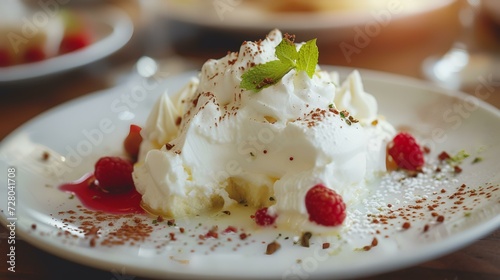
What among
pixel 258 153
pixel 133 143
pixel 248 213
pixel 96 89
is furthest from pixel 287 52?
pixel 96 89

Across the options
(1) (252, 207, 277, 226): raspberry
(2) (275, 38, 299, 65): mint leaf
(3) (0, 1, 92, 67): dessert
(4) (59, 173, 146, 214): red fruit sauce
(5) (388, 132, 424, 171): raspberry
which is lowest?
(4) (59, 173, 146, 214): red fruit sauce

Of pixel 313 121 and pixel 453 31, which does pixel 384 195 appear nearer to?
pixel 313 121

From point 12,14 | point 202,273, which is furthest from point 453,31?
point 202,273

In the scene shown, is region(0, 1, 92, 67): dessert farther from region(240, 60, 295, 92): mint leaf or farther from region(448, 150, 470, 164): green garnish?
region(448, 150, 470, 164): green garnish

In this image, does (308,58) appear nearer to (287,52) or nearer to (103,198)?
(287,52)

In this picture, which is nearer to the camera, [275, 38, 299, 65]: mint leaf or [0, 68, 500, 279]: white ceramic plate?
[0, 68, 500, 279]: white ceramic plate

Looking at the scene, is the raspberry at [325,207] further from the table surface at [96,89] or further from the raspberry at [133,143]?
the raspberry at [133,143]

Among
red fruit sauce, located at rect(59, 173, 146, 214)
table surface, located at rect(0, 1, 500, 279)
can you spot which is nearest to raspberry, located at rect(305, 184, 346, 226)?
table surface, located at rect(0, 1, 500, 279)
